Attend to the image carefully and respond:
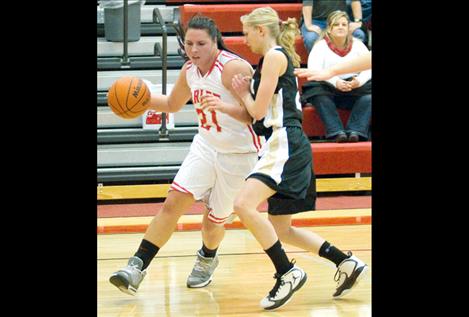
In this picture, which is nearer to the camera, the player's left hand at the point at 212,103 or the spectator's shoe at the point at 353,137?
the player's left hand at the point at 212,103

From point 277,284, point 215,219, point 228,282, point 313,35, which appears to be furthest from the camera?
point 313,35

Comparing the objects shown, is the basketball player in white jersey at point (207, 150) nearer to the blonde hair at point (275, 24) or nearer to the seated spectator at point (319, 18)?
the blonde hair at point (275, 24)

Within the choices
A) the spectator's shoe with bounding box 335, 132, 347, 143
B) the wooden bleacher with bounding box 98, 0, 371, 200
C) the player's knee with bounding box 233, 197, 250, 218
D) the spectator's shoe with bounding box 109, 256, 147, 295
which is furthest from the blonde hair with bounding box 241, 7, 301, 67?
the spectator's shoe with bounding box 335, 132, 347, 143

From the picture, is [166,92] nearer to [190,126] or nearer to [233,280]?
[190,126]

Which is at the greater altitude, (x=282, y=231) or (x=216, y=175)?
(x=216, y=175)

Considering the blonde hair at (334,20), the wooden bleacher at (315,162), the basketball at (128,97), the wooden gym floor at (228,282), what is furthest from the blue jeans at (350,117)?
the basketball at (128,97)

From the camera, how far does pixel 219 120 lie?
5.60 m

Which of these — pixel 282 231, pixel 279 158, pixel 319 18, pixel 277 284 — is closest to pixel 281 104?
pixel 279 158

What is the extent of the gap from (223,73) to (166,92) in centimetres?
340

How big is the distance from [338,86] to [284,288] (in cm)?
383

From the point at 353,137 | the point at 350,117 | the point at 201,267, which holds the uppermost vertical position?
the point at 350,117

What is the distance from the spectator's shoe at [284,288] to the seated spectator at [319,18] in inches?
173

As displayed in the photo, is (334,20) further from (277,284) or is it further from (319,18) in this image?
(277,284)

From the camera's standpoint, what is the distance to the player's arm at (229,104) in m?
5.27
